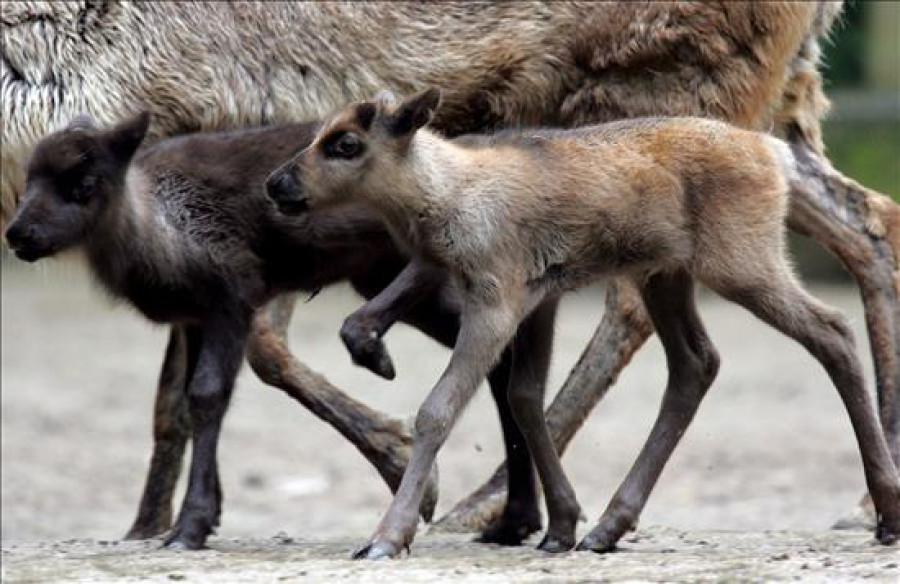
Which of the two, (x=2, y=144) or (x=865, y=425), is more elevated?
(x=2, y=144)

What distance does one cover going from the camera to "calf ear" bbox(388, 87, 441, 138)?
611cm

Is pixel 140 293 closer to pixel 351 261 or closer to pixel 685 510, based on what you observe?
pixel 351 261

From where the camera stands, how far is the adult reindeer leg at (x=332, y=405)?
8.05 m

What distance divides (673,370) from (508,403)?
1.81 ft

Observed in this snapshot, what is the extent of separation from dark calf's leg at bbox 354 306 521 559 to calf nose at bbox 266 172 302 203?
2.05 ft

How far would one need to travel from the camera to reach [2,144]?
8172mm

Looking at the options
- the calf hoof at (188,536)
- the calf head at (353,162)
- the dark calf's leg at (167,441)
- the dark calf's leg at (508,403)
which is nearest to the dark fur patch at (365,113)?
the calf head at (353,162)

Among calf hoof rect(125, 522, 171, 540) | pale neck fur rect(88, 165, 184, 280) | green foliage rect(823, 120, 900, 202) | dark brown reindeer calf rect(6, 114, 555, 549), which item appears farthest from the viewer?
green foliage rect(823, 120, 900, 202)

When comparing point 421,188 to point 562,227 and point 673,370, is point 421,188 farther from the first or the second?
point 673,370

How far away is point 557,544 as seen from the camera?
651cm

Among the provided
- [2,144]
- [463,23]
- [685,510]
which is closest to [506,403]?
[463,23]

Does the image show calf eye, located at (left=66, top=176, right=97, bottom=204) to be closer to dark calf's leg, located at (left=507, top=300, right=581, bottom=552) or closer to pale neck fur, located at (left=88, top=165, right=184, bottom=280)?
pale neck fur, located at (left=88, top=165, right=184, bottom=280)

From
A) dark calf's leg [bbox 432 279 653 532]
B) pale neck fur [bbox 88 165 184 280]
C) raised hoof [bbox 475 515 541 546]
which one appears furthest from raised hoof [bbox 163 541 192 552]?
dark calf's leg [bbox 432 279 653 532]

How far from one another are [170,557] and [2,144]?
2365mm
